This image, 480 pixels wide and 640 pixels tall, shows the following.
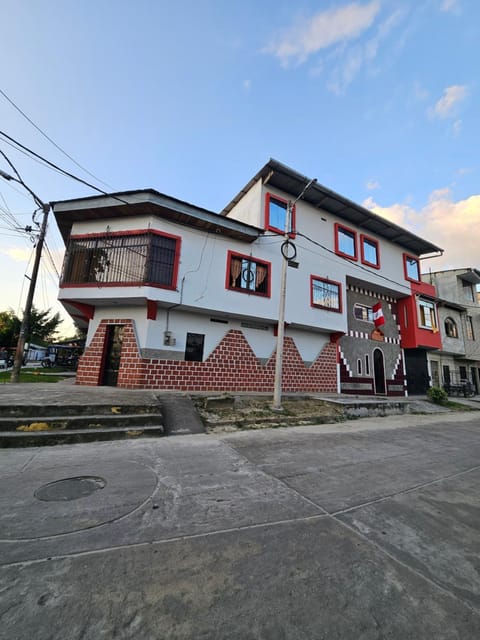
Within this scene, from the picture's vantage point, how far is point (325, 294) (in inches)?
547

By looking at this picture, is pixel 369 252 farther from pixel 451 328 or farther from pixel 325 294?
pixel 451 328

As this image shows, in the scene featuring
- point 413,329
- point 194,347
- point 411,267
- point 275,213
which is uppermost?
point 275,213

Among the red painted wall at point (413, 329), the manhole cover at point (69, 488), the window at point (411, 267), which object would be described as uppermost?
the window at point (411, 267)

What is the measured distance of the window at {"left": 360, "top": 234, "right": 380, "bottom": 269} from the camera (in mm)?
16141

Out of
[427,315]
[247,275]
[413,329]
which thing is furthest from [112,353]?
[427,315]

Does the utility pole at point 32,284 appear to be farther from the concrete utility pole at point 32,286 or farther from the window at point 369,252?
the window at point 369,252

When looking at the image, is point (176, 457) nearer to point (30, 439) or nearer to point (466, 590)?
point (30, 439)

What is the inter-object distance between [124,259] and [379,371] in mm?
15513

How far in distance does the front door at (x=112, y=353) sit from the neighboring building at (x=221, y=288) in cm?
4

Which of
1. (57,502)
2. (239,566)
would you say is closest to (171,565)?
(239,566)

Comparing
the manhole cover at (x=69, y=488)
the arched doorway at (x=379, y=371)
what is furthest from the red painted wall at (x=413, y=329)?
the manhole cover at (x=69, y=488)

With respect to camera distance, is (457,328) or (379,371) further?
(457,328)

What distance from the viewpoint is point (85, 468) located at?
3.63 meters

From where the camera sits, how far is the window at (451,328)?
2086 cm
